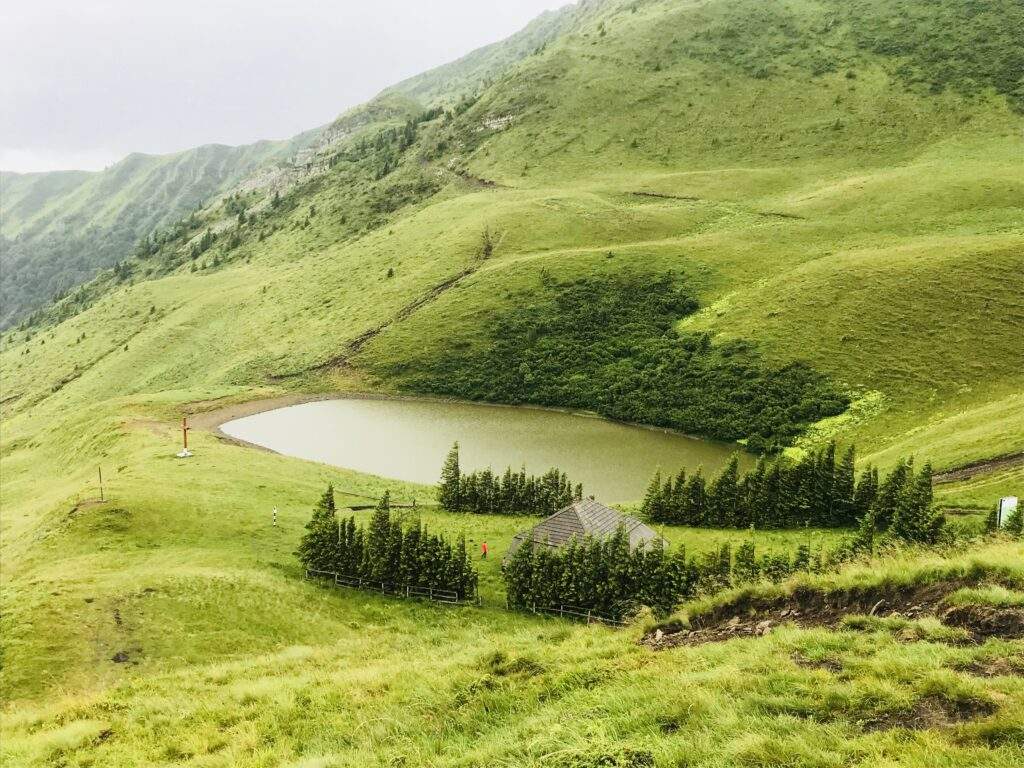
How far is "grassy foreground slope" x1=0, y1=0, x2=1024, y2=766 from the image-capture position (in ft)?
35.7

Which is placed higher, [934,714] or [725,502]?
[934,714]

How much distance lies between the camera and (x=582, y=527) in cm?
3600

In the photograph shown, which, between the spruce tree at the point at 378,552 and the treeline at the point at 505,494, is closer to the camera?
the spruce tree at the point at 378,552

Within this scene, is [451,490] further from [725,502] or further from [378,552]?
[725,502]

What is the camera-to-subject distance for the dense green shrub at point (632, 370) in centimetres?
6956

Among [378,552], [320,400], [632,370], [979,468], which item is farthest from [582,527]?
[320,400]

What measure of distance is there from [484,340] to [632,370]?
74.4ft

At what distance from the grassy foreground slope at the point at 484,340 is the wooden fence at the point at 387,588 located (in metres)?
1.23

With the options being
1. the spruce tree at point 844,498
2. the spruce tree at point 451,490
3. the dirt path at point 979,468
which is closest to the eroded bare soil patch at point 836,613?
the spruce tree at point 844,498

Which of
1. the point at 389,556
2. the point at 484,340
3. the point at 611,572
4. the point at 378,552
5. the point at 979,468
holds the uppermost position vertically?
the point at 484,340

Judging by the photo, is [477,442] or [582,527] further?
[477,442]

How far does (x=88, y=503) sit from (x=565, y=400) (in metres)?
54.2

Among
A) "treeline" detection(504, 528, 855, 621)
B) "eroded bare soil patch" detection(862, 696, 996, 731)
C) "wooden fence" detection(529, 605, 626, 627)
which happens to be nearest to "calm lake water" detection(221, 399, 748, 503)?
"treeline" detection(504, 528, 855, 621)

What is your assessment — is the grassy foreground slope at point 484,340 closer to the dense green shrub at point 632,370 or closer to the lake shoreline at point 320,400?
the lake shoreline at point 320,400
